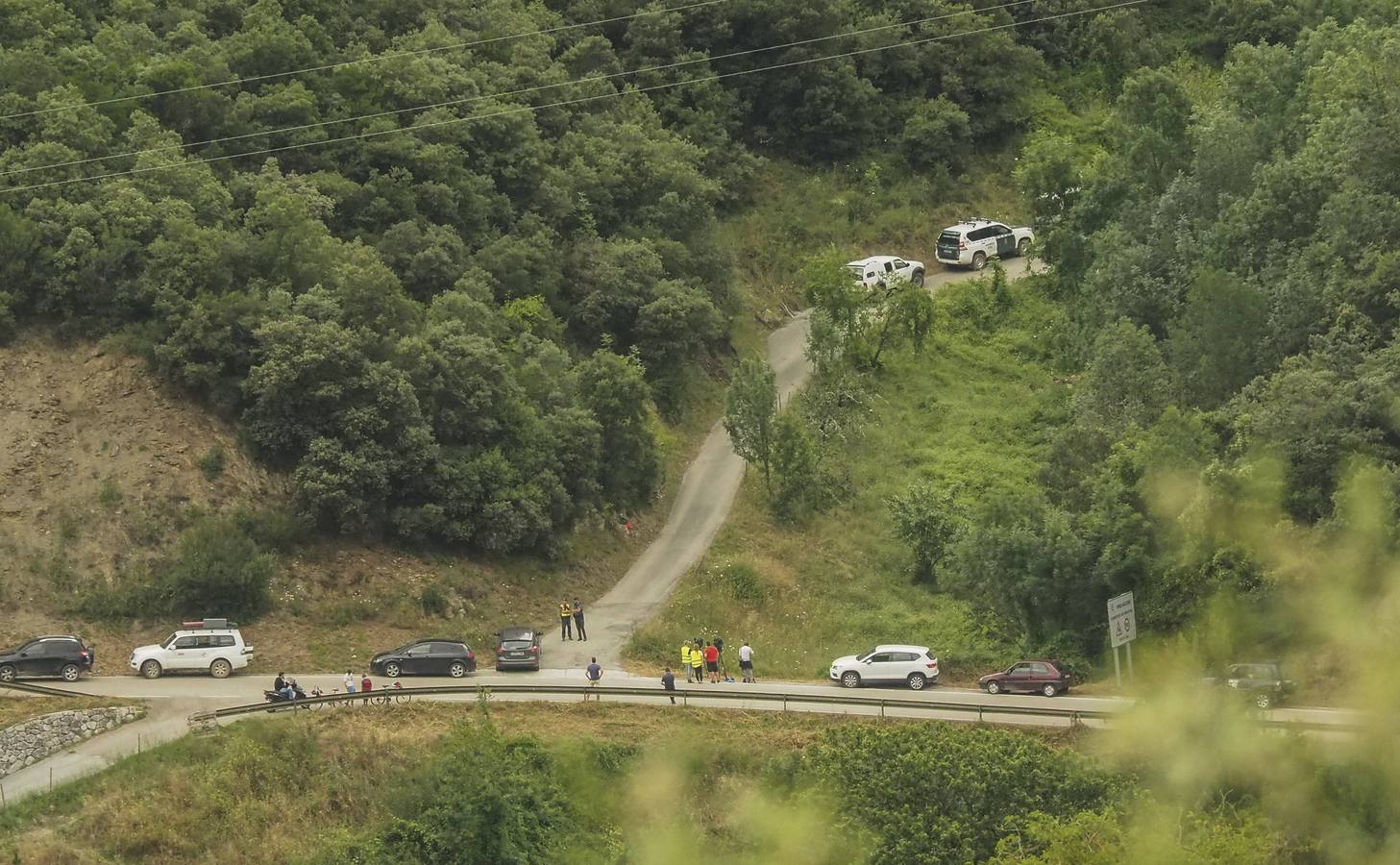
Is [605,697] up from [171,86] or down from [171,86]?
down

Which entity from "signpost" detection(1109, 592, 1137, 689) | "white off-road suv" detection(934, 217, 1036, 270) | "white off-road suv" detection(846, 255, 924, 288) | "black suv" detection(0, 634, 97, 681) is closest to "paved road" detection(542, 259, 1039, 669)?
"white off-road suv" detection(846, 255, 924, 288)

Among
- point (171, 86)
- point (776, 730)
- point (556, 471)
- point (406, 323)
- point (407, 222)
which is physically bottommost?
point (776, 730)

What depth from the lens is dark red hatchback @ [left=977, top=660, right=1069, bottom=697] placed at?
4338 cm

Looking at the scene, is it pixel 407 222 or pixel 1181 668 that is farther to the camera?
pixel 407 222

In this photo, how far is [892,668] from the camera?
44.8 m

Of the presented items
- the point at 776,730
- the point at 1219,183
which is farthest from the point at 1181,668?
the point at 1219,183

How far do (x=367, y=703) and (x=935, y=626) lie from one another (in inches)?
604

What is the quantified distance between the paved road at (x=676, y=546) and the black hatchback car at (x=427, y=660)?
264 centimetres

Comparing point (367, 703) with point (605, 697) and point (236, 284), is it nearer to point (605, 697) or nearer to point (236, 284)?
point (605, 697)

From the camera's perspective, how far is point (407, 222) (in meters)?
55.6

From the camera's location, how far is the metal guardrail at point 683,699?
1626 inches

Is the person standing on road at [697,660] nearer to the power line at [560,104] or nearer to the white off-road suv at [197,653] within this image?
the white off-road suv at [197,653]

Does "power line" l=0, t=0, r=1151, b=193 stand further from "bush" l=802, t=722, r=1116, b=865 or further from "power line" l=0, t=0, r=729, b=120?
"bush" l=802, t=722, r=1116, b=865

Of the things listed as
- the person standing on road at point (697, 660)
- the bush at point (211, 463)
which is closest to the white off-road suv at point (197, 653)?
Result: the bush at point (211, 463)
